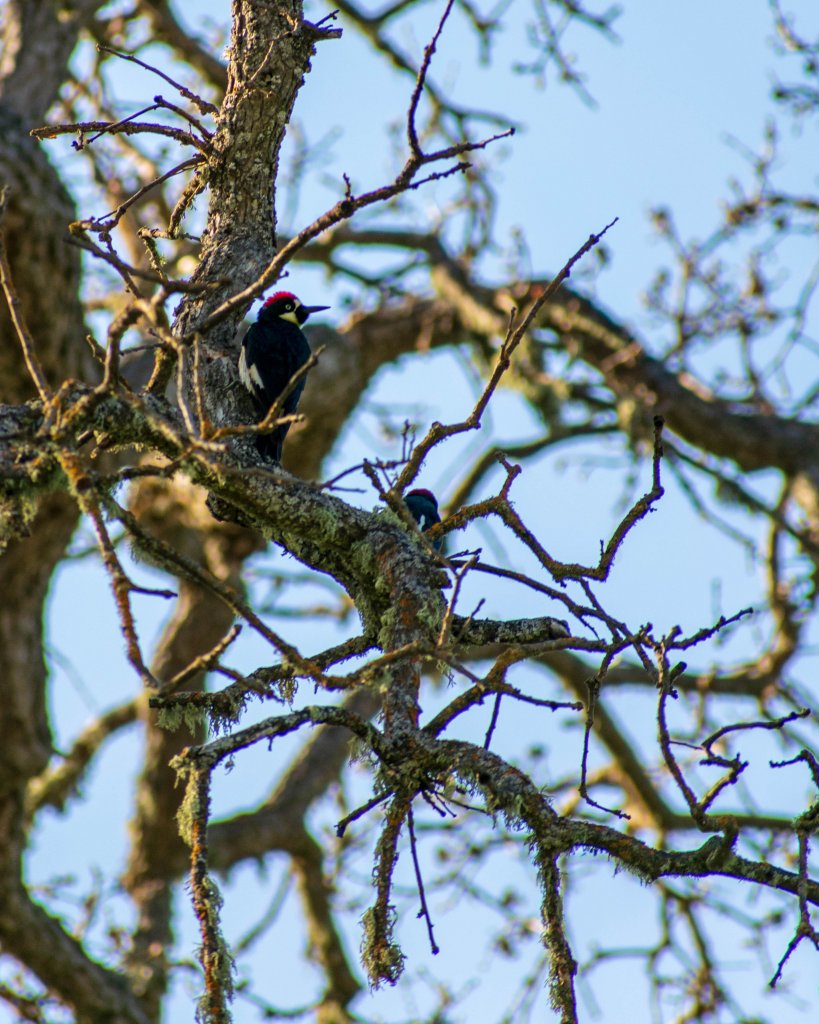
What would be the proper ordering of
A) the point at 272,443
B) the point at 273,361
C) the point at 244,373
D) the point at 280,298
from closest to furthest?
the point at 244,373 → the point at 272,443 → the point at 273,361 → the point at 280,298

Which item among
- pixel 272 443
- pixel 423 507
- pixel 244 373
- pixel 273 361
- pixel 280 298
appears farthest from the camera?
pixel 423 507

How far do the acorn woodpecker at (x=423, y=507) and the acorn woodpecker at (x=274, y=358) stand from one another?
1.00 metres

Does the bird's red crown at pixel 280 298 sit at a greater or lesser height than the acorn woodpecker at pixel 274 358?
greater

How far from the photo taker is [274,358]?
404 centimetres

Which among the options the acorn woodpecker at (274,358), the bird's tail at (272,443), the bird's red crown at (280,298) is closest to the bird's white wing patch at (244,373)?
the acorn woodpecker at (274,358)

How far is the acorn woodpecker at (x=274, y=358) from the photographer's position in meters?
3.33

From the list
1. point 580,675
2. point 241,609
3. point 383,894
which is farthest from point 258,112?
point 580,675

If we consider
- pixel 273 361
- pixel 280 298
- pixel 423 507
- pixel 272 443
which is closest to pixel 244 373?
pixel 272 443

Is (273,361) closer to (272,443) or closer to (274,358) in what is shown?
(274,358)

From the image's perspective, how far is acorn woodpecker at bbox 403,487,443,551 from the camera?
5.55 metres

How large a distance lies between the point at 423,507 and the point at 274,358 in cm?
193

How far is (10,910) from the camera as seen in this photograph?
20.0ft

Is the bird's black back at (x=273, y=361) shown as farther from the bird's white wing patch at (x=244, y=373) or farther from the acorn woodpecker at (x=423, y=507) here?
the acorn woodpecker at (x=423, y=507)

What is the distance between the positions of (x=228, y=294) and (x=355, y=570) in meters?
0.76
